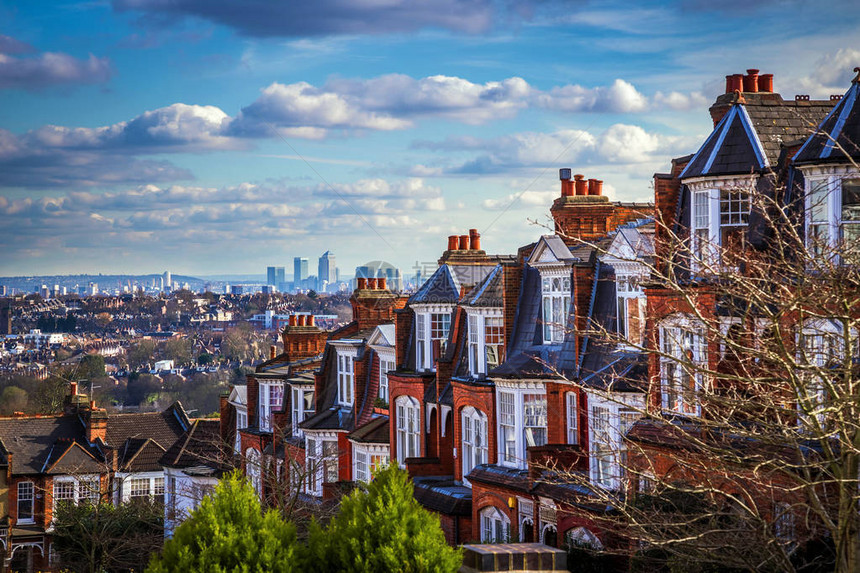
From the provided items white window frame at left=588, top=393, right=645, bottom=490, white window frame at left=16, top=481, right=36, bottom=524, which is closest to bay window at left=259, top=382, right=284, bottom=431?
white window frame at left=16, top=481, right=36, bottom=524

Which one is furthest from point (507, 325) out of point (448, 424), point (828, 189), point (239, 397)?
point (239, 397)

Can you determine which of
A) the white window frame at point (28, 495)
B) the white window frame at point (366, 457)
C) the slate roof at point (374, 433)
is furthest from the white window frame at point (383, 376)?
the white window frame at point (28, 495)

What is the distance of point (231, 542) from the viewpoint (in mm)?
20953

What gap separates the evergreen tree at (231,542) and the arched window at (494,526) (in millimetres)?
11836

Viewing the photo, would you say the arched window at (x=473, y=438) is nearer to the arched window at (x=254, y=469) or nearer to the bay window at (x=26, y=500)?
the arched window at (x=254, y=469)

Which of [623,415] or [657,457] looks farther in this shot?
[623,415]

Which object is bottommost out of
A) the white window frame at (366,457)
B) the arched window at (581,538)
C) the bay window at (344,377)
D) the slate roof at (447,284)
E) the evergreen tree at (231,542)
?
the arched window at (581,538)

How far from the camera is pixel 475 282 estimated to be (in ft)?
135

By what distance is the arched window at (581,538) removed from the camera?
28.4 meters

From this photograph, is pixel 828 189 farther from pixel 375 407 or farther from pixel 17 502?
pixel 17 502

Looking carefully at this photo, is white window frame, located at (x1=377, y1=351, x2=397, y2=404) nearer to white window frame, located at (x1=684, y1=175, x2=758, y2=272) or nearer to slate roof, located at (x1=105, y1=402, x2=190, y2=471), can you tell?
white window frame, located at (x1=684, y1=175, x2=758, y2=272)

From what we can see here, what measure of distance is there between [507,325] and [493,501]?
5.28 m

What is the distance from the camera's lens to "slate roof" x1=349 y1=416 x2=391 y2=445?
141 ft

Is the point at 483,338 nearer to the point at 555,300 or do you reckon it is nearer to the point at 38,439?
the point at 555,300
